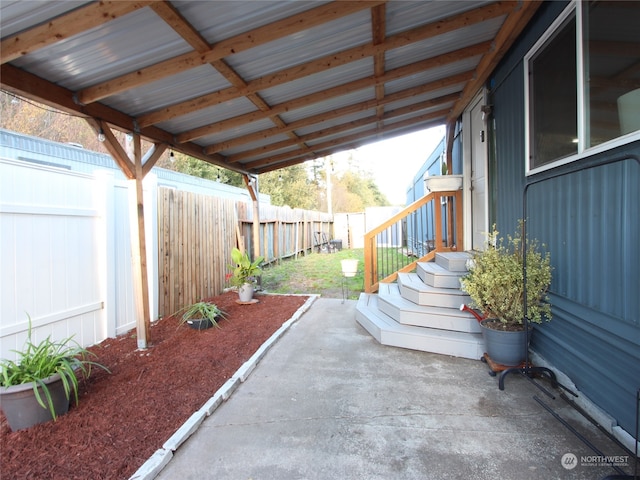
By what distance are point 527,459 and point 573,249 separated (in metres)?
1.49

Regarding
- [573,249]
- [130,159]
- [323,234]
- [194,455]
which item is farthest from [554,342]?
[323,234]

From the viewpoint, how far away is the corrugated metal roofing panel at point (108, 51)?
2.29 meters

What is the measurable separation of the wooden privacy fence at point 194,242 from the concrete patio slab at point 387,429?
2.38 metres

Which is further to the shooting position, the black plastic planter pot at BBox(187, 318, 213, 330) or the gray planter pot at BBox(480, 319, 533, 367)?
the black plastic planter pot at BBox(187, 318, 213, 330)

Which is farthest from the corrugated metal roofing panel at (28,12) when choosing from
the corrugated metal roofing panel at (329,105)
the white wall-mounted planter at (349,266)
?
the white wall-mounted planter at (349,266)

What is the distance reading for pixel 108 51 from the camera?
252 cm

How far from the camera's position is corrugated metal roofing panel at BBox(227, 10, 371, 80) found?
282 centimetres

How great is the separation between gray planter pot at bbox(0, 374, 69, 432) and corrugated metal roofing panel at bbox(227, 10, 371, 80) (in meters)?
2.83

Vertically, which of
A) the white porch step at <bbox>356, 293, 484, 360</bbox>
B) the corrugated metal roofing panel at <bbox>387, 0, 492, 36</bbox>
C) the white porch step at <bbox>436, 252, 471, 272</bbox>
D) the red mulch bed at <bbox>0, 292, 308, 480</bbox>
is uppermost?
the corrugated metal roofing panel at <bbox>387, 0, 492, 36</bbox>

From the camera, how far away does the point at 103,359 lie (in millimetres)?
3385

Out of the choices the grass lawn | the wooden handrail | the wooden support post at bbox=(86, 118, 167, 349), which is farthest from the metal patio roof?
the grass lawn

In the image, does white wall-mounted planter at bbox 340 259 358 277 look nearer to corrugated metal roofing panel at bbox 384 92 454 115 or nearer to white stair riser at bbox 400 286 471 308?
white stair riser at bbox 400 286 471 308

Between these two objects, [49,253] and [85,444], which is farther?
[49,253]

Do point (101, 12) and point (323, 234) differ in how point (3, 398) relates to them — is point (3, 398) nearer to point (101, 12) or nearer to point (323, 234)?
point (101, 12)
